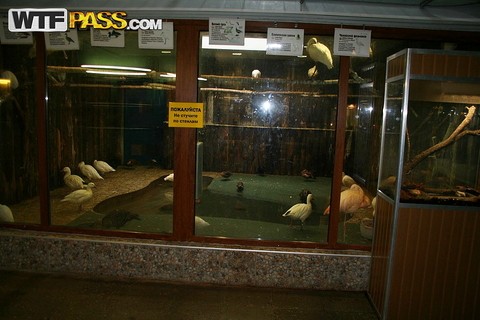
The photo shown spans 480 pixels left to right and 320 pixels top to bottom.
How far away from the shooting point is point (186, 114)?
4.39 metres

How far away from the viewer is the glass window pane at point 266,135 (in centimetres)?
450

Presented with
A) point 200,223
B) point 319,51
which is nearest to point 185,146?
point 200,223

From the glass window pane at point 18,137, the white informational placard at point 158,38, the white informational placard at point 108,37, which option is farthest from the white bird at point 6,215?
the white informational placard at point 158,38

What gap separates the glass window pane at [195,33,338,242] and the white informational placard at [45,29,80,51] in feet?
5.80

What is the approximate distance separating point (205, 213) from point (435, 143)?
318 centimetres

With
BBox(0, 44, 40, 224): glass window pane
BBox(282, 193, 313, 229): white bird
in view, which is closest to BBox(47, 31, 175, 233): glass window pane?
BBox(0, 44, 40, 224): glass window pane

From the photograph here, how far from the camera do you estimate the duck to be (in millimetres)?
4555

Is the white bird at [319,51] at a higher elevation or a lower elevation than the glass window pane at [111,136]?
higher

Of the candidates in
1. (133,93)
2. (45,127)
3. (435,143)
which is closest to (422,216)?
(435,143)

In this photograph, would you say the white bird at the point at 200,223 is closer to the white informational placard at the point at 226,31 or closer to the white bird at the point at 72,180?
the white bird at the point at 72,180

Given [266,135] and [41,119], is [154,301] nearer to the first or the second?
[266,135]

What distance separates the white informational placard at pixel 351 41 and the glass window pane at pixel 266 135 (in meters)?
0.18

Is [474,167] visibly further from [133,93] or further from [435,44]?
[133,93]

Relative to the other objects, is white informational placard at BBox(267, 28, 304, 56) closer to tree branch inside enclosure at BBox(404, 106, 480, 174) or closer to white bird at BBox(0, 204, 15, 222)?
tree branch inside enclosure at BBox(404, 106, 480, 174)
